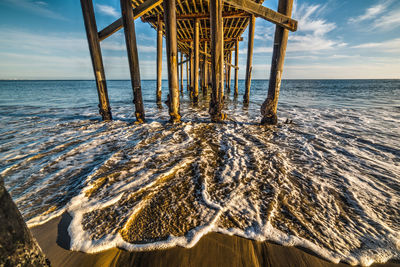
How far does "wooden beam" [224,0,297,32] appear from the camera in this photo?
372cm

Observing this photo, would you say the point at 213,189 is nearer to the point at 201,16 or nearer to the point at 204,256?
the point at 204,256

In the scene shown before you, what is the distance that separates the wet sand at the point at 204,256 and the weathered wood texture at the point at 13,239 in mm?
571

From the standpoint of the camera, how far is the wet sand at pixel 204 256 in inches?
49.0

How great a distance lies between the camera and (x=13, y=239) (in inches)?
28.9

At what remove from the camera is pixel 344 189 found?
7.04 ft

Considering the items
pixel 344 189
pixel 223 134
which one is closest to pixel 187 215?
pixel 344 189

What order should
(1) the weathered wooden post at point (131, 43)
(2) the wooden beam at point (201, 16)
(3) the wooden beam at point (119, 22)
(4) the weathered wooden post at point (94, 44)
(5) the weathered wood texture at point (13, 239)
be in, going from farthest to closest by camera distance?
(2) the wooden beam at point (201, 16) < (3) the wooden beam at point (119, 22) < (4) the weathered wooden post at point (94, 44) < (1) the weathered wooden post at point (131, 43) < (5) the weathered wood texture at point (13, 239)

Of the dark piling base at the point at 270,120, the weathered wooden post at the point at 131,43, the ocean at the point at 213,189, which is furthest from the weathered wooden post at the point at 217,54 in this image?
the weathered wooden post at the point at 131,43

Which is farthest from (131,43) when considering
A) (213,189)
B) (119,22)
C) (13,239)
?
(13,239)

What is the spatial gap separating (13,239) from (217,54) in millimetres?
4973

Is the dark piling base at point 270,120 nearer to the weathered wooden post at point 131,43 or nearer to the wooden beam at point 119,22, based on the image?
the weathered wooden post at point 131,43

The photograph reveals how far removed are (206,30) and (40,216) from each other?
11632mm

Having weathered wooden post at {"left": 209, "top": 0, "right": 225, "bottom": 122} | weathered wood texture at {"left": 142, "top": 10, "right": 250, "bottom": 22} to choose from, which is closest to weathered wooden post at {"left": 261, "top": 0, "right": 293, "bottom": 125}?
weathered wooden post at {"left": 209, "top": 0, "right": 225, "bottom": 122}

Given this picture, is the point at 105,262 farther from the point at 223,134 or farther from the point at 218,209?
the point at 223,134
